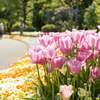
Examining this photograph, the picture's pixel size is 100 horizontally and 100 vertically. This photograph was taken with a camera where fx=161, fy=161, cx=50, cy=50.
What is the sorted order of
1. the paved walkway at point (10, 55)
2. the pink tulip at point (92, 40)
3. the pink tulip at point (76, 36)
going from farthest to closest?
the paved walkway at point (10, 55) → the pink tulip at point (76, 36) → the pink tulip at point (92, 40)

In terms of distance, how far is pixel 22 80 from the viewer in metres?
3.80

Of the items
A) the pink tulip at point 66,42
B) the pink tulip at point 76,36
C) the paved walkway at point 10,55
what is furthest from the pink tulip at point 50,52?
the paved walkway at point 10,55

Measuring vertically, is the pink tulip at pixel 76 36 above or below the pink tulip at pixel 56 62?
above

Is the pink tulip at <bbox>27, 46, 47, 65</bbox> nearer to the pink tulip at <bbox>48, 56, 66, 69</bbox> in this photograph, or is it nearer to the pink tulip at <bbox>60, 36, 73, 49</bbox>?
the pink tulip at <bbox>48, 56, 66, 69</bbox>

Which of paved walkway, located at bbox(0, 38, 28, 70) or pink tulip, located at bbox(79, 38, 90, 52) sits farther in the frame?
paved walkway, located at bbox(0, 38, 28, 70)

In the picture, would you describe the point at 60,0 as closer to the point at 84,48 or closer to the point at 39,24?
the point at 84,48

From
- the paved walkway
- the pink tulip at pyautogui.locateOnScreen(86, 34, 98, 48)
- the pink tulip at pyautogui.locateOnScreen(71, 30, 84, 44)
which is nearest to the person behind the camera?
the pink tulip at pyautogui.locateOnScreen(86, 34, 98, 48)

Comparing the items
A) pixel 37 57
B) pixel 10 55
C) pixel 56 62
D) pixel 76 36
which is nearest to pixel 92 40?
pixel 76 36

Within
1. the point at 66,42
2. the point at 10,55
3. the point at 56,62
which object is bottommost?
the point at 10,55

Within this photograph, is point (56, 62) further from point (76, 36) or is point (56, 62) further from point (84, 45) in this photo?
point (84, 45)

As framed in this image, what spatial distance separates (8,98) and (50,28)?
68.6ft

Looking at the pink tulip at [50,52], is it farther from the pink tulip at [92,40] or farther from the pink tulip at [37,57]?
the pink tulip at [92,40]

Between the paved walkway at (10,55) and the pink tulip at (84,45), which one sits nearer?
the pink tulip at (84,45)

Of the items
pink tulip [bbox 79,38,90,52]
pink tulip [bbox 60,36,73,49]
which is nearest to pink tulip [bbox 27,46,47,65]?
pink tulip [bbox 60,36,73,49]
